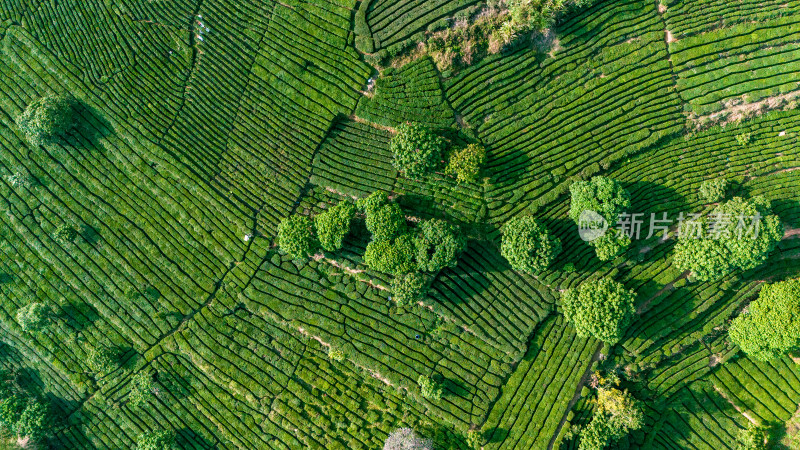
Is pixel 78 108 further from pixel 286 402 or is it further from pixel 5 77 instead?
pixel 286 402

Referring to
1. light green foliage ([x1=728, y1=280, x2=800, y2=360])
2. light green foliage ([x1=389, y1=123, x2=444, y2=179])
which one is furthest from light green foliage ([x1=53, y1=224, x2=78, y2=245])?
light green foliage ([x1=728, y1=280, x2=800, y2=360])

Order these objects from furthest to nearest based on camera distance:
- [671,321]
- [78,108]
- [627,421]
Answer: [78,108]
[671,321]
[627,421]

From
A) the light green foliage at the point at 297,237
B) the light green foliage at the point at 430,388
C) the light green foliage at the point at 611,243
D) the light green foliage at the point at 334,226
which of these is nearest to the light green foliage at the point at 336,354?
the light green foliage at the point at 430,388

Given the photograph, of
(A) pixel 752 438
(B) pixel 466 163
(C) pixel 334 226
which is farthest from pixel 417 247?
(A) pixel 752 438

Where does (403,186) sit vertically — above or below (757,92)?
below

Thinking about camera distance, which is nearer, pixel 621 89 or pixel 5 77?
pixel 621 89

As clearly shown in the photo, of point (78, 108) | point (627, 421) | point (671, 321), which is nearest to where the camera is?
point (627, 421)

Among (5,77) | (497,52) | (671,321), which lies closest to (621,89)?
(497,52)

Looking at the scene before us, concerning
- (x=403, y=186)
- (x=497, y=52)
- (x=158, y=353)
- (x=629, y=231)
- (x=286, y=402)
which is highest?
(x=497, y=52)
